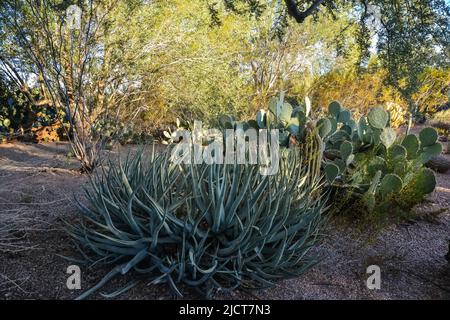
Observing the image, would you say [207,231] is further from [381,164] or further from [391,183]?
[381,164]

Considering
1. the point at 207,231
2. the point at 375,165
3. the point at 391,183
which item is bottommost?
the point at 207,231

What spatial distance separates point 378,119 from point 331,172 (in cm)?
93

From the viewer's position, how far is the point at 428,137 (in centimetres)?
475

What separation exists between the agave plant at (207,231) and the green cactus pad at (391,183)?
1351 millimetres

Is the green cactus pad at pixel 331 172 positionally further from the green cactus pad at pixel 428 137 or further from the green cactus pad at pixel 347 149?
the green cactus pad at pixel 428 137

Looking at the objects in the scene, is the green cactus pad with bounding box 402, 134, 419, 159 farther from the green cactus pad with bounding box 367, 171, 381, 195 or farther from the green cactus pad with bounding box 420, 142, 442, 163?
the green cactus pad with bounding box 367, 171, 381, 195

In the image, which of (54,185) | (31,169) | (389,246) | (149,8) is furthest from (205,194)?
(149,8)

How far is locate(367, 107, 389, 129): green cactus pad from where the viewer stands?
4586 mm

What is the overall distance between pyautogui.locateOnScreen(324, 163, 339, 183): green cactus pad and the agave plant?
1.11m

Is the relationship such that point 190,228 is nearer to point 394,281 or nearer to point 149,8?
point 394,281

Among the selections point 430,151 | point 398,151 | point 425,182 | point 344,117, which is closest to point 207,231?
point 398,151

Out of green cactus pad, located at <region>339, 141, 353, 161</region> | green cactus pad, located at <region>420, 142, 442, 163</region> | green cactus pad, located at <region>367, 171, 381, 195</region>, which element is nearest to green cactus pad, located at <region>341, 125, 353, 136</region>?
green cactus pad, located at <region>339, 141, 353, 161</region>

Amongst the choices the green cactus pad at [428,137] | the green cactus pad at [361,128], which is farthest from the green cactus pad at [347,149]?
the green cactus pad at [428,137]

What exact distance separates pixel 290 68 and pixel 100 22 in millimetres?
7740
